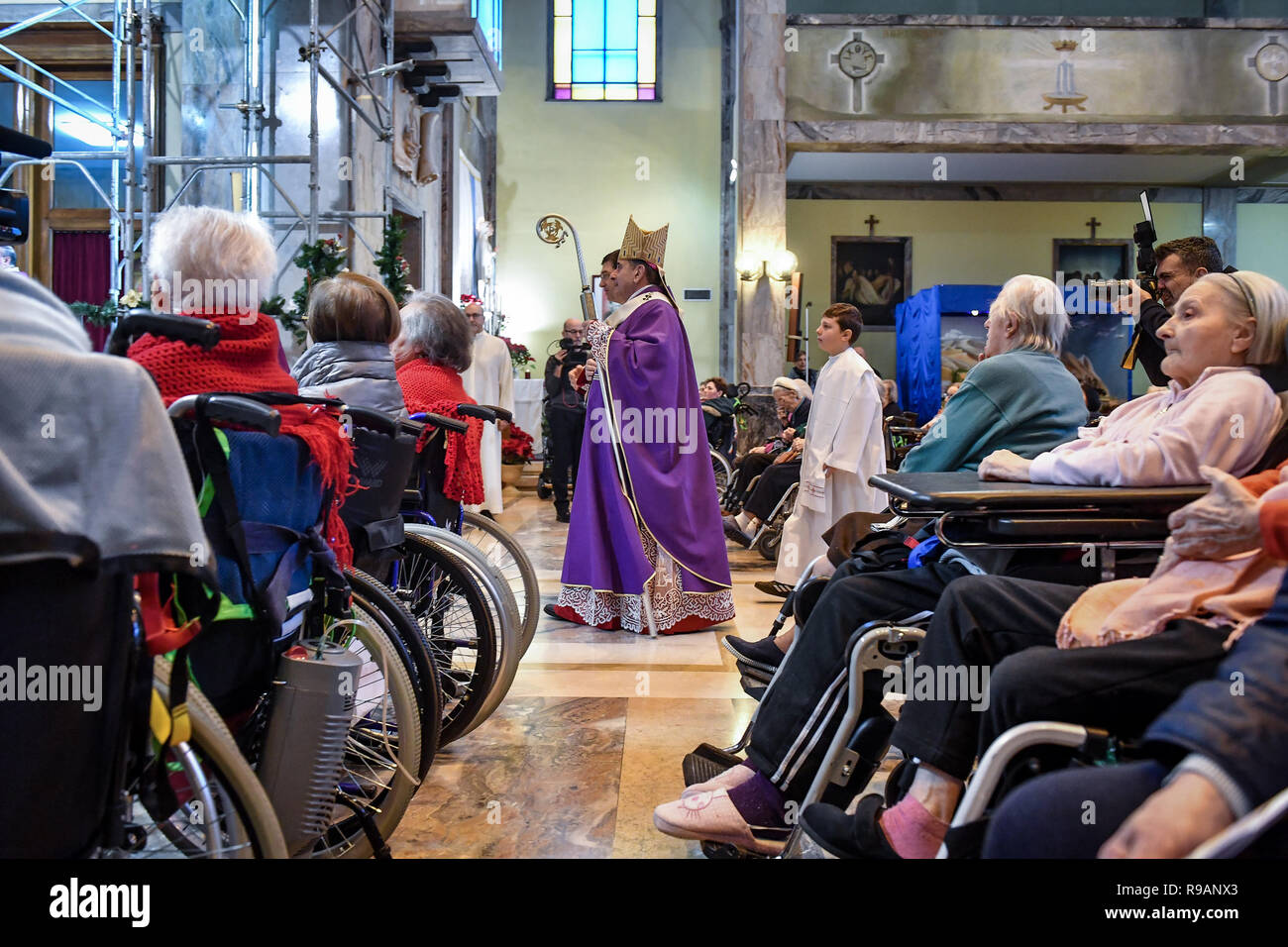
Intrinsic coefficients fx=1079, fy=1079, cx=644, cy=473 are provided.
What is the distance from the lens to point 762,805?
208 cm

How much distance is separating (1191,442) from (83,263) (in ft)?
24.8

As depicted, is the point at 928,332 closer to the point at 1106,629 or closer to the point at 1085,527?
the point at 1085,527

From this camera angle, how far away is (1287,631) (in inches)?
51.3

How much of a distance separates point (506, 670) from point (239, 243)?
1.30 m

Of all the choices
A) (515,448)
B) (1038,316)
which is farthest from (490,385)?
(1038,316)

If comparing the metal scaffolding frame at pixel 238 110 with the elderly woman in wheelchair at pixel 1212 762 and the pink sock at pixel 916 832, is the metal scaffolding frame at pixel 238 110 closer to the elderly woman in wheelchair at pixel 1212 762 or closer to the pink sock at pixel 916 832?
the pink sock at pixel 916 832

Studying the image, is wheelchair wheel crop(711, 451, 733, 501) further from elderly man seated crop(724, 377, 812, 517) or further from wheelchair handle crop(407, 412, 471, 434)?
wheelchair handle crop(407, 412, 471, 434)

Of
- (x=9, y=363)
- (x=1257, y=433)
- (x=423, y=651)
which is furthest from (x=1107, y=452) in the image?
(x=9, y=363)

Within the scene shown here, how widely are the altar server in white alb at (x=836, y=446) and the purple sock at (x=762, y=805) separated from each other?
320 centimetres

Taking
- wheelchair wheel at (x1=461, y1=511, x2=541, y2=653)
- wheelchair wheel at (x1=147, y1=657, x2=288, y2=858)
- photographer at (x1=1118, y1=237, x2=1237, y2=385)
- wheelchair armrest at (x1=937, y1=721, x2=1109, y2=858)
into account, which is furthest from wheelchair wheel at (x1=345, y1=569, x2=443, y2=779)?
photographer at (x1=1118, y1=237, x2=1237, y2=385)

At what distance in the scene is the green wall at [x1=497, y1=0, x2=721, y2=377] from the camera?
46.7ft

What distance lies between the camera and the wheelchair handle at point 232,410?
1.51m

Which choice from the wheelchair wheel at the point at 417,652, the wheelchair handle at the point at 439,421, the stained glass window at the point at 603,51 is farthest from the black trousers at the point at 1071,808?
the stained glass window at the point at 603,51

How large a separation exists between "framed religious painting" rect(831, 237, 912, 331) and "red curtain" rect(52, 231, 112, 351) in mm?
9676
